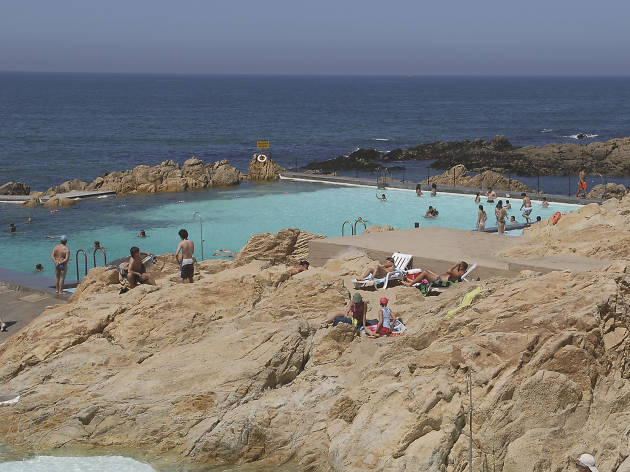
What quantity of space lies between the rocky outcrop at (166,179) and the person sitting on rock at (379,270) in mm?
22771

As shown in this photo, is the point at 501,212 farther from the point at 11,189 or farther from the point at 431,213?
the point at 11,189

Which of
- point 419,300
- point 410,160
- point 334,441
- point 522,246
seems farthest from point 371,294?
point 410,160

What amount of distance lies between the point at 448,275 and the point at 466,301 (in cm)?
313

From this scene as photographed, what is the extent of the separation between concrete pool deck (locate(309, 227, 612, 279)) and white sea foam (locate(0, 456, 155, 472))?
21.6 ft

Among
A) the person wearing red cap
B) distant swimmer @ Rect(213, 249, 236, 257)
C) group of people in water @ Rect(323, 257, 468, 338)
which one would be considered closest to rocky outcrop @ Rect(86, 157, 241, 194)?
distant swimmer @ Rect(213, 249, 236, 257)

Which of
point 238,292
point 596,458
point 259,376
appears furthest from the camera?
point 238,292

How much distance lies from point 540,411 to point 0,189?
32240mm

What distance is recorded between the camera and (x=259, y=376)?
36.0 feet

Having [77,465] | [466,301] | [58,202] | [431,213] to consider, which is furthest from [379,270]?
[58,202]

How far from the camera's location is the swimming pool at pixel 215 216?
82.5 ft

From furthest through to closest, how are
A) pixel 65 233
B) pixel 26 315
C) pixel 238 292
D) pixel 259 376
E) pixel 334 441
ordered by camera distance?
pixel 65 233, pixel 26 315, pixel 238 292, pixel 259 376, pixel 334 441

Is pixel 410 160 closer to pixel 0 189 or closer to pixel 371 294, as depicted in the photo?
pixel 0 189

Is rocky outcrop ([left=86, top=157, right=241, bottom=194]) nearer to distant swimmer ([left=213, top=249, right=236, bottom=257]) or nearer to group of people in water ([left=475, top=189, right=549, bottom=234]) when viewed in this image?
group of people in water ([left=475, top=189, right=549, bottom=234])

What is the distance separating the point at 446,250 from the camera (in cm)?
1600
